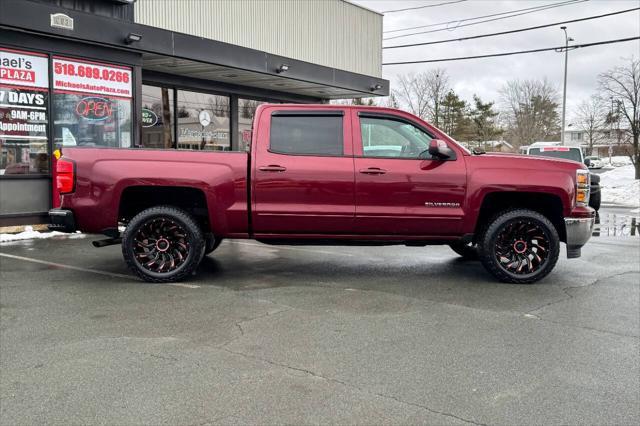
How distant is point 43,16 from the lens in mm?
10188

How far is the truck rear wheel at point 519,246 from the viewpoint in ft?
21.6

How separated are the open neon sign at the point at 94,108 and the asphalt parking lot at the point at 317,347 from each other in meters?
4.82

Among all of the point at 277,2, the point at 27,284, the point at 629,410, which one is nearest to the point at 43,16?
the point at 27,284

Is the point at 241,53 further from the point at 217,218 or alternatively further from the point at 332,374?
the point at 332,374

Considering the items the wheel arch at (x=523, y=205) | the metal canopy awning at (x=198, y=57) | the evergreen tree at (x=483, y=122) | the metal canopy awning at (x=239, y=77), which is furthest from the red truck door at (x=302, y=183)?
the evergreen tree at (x=483, y=122)

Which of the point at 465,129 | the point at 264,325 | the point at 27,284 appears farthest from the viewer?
the point at 465,129

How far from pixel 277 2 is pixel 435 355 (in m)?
13.9

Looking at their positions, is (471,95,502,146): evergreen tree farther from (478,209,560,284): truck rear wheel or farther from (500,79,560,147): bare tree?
(478,209,560,284): truck rear wheel

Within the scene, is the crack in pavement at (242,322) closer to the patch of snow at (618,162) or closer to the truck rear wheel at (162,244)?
the truck rear wheel at (162,244)

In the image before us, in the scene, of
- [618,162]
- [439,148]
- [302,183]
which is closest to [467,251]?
[439,148]

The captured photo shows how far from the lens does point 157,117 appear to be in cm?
1478

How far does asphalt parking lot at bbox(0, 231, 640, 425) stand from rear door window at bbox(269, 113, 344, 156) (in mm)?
1534

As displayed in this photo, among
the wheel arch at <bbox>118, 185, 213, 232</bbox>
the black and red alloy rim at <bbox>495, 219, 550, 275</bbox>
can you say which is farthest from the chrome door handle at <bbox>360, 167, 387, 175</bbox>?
the wheel arch at <bbox>118, 185, 213, 232</bbox>

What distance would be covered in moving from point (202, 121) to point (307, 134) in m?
10.1
